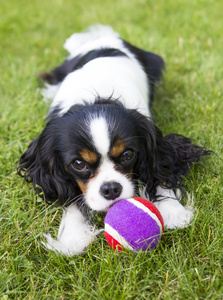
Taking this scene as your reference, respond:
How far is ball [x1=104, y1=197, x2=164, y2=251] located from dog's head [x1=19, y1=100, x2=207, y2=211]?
6.8 inches

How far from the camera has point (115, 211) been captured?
7.08 ft

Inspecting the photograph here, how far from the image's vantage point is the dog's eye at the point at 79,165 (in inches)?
91.4

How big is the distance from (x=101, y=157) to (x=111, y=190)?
207 millimetres

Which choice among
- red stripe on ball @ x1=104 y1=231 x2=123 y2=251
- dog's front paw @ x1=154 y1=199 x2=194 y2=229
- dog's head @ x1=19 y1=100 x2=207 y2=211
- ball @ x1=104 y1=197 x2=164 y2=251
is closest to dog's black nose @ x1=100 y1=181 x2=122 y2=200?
dog's head @ x1=19 y1=100 x2=207 y2=211

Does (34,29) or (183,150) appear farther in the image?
(34,29)

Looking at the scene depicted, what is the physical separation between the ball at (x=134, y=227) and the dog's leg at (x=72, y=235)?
0.71 feet

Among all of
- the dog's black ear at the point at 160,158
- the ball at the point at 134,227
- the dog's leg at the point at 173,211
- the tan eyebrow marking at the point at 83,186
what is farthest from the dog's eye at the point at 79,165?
the dog's leg at the point at 173,211

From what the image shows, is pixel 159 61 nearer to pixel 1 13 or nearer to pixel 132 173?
pixel 132 173

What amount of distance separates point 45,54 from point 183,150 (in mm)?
2748

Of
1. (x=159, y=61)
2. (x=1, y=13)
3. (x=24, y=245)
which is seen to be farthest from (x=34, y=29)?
(x=24, y=245)

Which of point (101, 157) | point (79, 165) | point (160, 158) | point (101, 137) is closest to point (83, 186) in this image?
point (79, 165)

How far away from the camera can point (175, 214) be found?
7.87ft

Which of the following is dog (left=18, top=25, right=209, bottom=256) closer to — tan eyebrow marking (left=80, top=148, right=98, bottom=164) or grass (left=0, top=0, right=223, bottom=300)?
tan eyebrow marking (left=80, top=148, right=98, bottom=164)

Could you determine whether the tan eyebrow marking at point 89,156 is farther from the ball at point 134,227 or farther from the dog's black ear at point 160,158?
the dog's black ear at point 160,158
